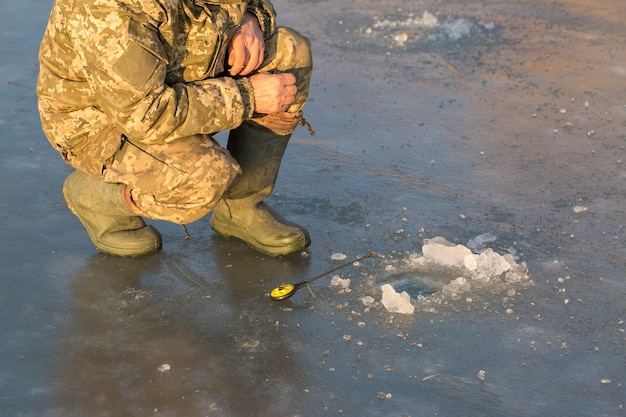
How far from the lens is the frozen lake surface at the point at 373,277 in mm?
2996

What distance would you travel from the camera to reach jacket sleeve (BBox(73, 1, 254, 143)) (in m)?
3.17

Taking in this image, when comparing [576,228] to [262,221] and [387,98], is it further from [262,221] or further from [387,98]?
[387,98]

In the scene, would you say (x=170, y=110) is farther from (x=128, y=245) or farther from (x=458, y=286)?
(x=458, y=286)

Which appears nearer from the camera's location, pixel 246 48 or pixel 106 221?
pixel 246 48

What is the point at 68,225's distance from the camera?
4.02 m

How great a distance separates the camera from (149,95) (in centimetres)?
325

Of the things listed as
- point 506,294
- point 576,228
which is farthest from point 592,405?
point 576,228

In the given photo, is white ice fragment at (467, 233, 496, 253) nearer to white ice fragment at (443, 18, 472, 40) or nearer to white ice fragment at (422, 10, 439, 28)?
white ice fragment at (443, 18, 472, 40)

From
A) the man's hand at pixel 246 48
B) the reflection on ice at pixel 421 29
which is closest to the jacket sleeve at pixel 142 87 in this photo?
the man's hand at pixel 246 48

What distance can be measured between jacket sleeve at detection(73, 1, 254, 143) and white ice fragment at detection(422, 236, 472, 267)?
890 mm

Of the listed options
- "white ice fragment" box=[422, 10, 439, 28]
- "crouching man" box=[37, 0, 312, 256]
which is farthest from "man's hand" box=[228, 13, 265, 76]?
"white ice fragment" box=[422, 10, 439, 28]

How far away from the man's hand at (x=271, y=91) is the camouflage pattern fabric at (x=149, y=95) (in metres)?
0.04

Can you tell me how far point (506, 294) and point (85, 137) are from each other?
165 cm

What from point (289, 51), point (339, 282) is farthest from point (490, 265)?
point (289, 51)
